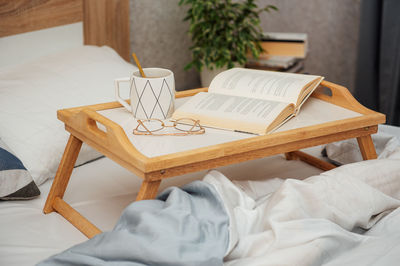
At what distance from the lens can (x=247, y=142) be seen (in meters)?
1.04

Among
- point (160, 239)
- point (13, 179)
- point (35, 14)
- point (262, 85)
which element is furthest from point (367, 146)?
point (35, 14)

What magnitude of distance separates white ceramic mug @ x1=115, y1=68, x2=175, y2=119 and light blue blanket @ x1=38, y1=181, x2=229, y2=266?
30cm

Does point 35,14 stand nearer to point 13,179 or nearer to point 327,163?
point 13,179

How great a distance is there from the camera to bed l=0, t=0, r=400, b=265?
2.86 ft

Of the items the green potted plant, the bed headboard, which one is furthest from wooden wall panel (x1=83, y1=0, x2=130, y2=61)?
the green potted plant

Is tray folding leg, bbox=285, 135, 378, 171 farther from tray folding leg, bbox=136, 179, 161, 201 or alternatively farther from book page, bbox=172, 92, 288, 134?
tray folding leg, bbox=136, 179, 161, 201

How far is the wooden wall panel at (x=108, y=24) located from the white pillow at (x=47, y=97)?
311 millimetres

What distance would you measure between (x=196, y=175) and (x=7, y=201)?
478 mm

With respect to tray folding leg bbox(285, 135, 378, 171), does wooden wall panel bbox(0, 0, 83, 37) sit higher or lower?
higher

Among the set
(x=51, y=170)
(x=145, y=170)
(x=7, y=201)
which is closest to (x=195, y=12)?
(x=51, y=170)

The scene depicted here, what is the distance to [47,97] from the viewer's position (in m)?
1.42

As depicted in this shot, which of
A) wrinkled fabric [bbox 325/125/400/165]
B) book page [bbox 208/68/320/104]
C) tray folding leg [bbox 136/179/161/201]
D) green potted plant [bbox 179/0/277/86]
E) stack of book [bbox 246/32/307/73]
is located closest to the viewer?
tray folding leg [bbox 136/179/161/201]

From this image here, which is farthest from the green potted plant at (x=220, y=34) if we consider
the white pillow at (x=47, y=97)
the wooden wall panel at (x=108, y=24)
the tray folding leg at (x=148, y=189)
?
the tray folding leg at (x=148, y=189)

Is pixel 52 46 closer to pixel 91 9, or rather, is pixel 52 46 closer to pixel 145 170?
pixel 91 9
